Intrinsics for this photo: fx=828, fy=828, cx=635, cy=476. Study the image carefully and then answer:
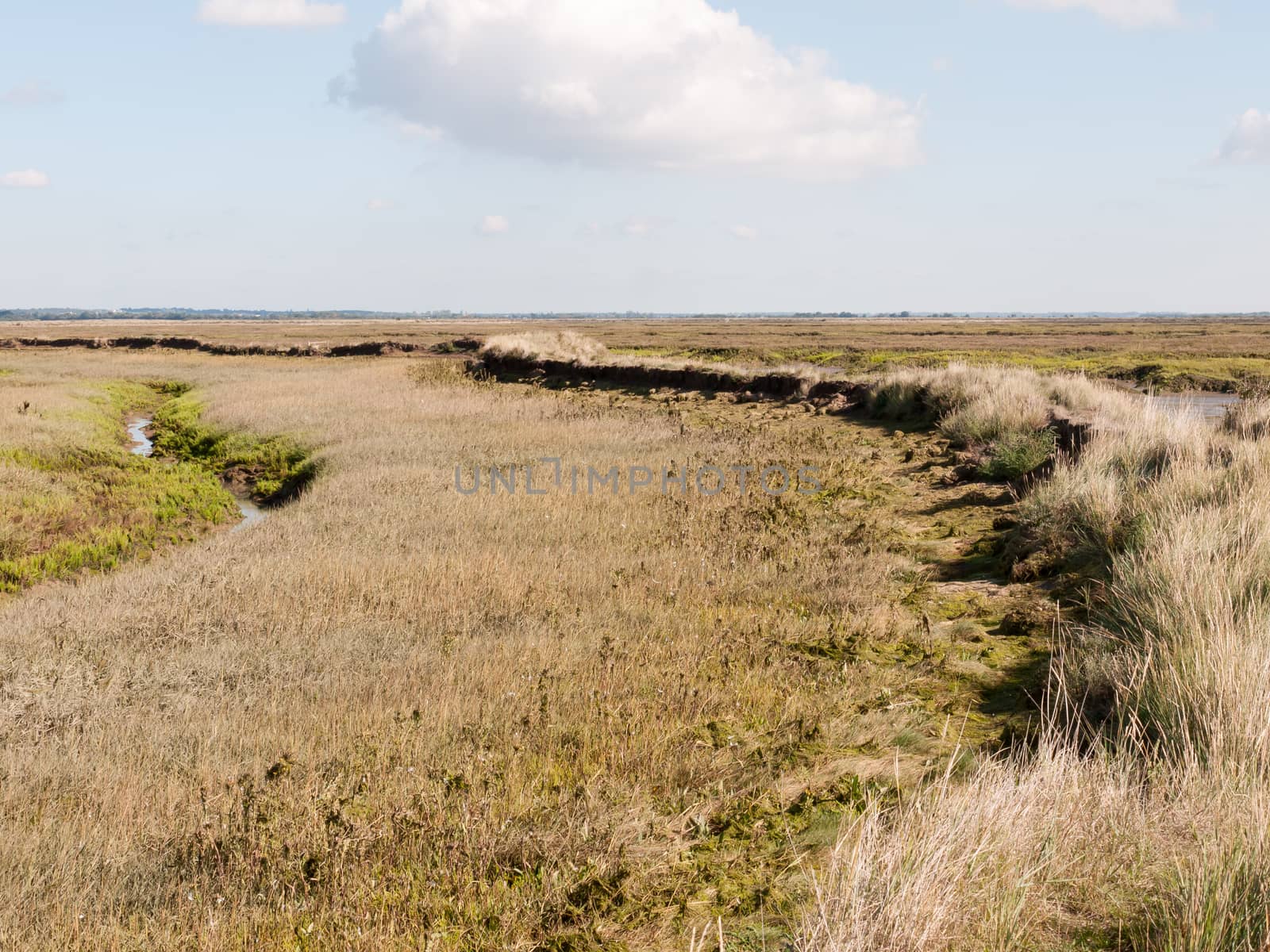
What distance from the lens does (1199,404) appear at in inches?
835

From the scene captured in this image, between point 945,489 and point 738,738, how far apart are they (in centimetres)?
995

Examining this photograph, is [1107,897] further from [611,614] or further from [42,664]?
[42,664]

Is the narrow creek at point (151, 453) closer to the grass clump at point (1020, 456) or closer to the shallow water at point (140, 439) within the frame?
the shallow water at point (140, 439)

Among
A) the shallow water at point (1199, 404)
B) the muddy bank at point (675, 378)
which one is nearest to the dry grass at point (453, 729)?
the shallow water at point (1199, 404)

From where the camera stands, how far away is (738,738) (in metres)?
5.46

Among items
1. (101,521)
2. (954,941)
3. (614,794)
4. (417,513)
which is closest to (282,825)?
(614,794)

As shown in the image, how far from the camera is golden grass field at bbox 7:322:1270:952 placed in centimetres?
349

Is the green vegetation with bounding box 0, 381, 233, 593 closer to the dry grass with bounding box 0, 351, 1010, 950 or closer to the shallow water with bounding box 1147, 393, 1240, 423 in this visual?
the dry grass with bounding box 0, 351, 1010, 950

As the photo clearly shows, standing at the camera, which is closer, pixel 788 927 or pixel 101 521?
pixel 788 927

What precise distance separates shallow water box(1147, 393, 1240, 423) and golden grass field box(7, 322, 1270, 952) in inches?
95.7

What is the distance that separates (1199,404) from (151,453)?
29040 millimetres

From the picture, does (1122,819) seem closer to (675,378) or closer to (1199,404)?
(1199,404)

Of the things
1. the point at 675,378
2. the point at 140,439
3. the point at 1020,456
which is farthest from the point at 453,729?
the point at 675,378

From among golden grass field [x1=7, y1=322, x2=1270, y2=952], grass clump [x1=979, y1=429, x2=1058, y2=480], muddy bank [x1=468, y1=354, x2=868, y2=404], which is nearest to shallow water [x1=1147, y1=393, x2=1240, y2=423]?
grass clump [x1=979, y1=429, x2=1058, y2=480]
